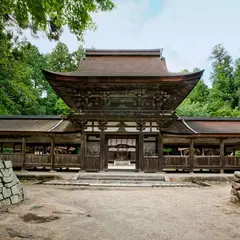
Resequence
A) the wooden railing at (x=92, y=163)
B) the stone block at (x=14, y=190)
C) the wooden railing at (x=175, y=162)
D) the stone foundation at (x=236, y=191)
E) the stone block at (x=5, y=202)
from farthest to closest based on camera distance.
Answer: the wooden railing at (x=175, y=162) < the wooden railing at (x=92, y=163) < the stone foundation at (x=236, y=191) < the stone block at (x=14, y=190) < the stone block at (x=5, y=202)

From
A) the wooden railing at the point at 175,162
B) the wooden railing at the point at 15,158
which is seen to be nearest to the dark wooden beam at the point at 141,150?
the wooden railing at the point at 175,162

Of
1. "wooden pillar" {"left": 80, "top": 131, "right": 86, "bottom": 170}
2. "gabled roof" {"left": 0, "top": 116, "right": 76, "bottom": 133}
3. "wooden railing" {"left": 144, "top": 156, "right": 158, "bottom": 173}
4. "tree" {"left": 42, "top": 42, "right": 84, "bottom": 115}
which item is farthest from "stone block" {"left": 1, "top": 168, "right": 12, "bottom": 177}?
"tree" {"left": 42, "top": 42, "right": 84, "bottom": 115}

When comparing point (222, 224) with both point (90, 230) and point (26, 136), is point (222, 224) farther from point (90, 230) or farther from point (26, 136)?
point (26, 136)

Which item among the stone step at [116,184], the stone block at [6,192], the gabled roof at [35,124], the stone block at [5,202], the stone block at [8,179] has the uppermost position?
the gabled roof at [35,124]

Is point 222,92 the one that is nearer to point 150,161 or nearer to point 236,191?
point 150,161

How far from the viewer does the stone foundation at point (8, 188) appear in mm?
7881

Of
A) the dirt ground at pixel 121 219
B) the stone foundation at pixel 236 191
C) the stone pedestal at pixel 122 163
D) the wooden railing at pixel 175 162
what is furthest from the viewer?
the stone pedestal at pixel 122 163

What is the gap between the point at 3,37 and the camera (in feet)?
33.9

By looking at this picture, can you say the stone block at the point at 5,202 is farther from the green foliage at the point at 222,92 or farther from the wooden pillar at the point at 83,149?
the green foliage at the point at 222,92

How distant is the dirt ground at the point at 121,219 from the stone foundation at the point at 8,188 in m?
0.33

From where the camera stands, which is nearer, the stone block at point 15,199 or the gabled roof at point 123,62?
the stone block at point 15,199

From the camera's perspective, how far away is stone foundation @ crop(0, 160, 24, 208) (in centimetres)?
788

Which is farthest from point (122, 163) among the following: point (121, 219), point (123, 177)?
point (121, 219)

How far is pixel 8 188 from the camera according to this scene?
26.9 ft
